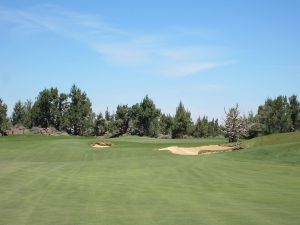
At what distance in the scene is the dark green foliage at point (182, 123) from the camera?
122938 mm

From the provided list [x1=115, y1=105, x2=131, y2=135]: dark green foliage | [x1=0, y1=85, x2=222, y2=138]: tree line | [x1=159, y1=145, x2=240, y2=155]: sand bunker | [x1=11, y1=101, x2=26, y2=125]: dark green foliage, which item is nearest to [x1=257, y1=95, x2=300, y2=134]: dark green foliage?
[x1=0, y1=85, x2=222, y2=138]: tree line

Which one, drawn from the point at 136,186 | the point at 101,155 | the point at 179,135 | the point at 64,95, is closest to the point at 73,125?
the point at 64,95

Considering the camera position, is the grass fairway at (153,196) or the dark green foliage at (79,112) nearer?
the grass fairway at (153,196)

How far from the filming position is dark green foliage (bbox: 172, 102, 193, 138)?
4840 inches

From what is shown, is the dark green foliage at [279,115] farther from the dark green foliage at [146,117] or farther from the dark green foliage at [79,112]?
the dark green foliage at [79,112]

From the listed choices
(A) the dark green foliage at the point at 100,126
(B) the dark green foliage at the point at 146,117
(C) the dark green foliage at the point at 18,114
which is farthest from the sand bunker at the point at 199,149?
(C) the dark green foliage at the point at 18,114

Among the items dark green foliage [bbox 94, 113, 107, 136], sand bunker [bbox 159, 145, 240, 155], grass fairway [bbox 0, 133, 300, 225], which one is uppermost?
dark green foliage [bbox 94, 113, 107, 136]

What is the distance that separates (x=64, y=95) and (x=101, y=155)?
82.5 m

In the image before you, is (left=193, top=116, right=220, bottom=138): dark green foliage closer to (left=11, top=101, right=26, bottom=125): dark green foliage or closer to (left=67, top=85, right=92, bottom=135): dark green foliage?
(left=67, top=85, right=92, bottom=135): dark green foliage

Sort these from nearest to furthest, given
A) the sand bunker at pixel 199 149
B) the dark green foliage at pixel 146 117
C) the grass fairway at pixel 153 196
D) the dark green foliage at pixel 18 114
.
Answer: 1. the grass fairway at pixel 153 196
2. the sand bunker at pixel 199 149
3. the dark green foliage at pixel 146 117
4. the dark green foliage at pixel 18 114

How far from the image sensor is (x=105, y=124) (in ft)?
408

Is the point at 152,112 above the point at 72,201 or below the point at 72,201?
above

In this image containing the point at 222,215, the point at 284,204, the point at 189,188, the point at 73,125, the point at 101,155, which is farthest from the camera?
the point at 73,125

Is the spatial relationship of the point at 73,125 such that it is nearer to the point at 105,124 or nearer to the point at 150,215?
the point at 105,124
